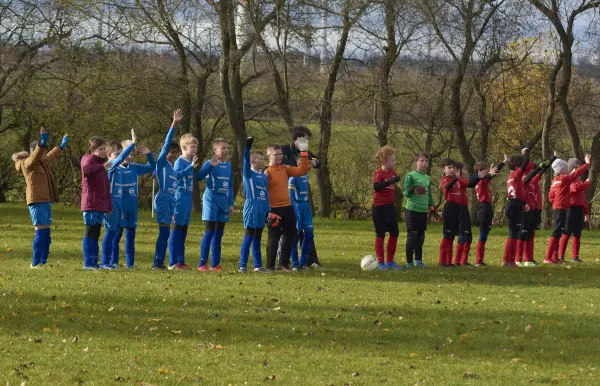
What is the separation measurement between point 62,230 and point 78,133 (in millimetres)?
14212

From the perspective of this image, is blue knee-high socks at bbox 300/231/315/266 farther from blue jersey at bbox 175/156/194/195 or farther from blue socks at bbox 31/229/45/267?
blue socks at bbox 31/229/45/267

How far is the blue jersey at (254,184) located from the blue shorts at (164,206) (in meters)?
1.15

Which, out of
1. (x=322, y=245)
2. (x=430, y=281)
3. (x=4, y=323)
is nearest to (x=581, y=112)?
(x=322, y=245)

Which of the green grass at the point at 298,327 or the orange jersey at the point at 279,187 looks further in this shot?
the orange jersey at the point at 279,187

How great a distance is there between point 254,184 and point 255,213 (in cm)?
44

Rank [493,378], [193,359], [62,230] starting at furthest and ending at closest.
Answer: [62,230], [193,359], [493,378]

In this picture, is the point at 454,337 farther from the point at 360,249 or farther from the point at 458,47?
the point at 458,47

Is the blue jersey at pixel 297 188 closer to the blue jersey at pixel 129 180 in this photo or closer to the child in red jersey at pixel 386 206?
the child in red jersey at pixel 386 206

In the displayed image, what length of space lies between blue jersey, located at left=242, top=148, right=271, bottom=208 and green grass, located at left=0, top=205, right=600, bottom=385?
44.5 inches

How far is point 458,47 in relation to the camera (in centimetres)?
3203

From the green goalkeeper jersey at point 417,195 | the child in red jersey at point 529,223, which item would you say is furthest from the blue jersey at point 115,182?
the child in red jersey at point 529,223

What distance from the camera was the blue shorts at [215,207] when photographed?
1476cm

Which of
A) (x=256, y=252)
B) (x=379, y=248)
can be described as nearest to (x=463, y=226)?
(x=379, y=248)

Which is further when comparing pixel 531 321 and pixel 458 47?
pixel 458 47
